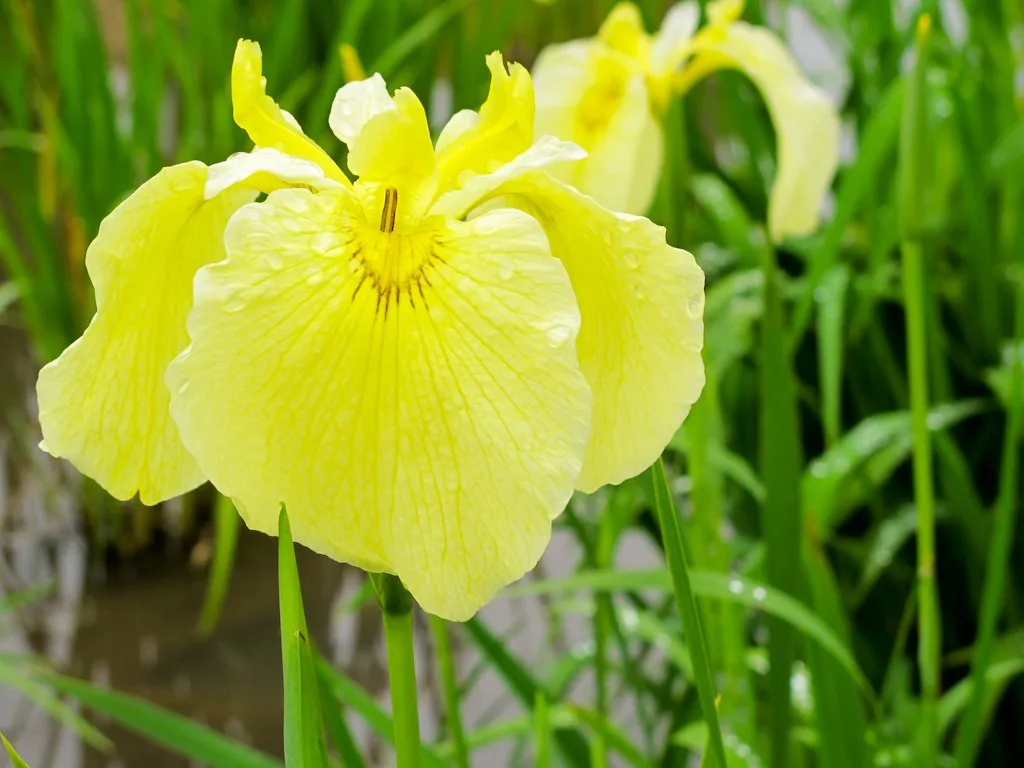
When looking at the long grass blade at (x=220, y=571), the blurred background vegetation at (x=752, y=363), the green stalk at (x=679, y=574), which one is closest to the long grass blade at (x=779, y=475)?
the blurred background vegetation at (x=752, y=363)

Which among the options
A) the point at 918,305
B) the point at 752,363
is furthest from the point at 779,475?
the point at 752,363

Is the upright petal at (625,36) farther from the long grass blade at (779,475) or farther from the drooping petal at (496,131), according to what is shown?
the drooping petal at (496,131)

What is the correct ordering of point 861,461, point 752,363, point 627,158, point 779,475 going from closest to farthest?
point 779,475
point 627,158
point 861,461
point 752,363

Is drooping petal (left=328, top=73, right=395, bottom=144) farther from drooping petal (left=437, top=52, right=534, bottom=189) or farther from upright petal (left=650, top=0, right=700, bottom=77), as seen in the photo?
upright petal (left=650, top=0, right=700, bottom=77)

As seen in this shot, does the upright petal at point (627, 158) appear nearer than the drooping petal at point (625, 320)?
No

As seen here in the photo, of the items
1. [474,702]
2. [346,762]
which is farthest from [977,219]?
[346,762]

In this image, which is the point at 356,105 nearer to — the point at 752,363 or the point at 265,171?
the point at 265,171

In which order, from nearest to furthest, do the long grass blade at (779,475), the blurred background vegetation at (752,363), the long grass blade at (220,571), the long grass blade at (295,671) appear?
the long grass blade at (295,671)
the long grass blade at (779,475)
the blurred background vegetation at (752,363)
the long grass blade at (220,571)
